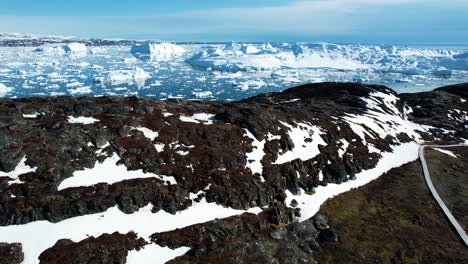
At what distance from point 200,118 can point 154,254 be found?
791 inches

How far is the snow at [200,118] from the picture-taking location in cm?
4019

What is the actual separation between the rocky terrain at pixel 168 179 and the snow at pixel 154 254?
0.10 m

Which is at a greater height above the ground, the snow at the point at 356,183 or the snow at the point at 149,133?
the snow at the point at 149,133

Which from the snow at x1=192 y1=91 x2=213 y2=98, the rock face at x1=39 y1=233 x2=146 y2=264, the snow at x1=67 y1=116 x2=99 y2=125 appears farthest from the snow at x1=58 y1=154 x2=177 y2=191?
the snow at x1=192 y1=91 x2=213 y2=98

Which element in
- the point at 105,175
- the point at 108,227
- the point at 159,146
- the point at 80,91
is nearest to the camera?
the point at 108,227

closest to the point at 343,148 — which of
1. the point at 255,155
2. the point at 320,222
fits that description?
the point at 255,155

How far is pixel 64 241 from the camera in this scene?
78.5 ft

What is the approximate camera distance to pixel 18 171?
2717 centimetres

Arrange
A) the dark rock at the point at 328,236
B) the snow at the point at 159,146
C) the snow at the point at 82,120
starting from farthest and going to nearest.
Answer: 1. the snow at the point at 82,120
2. the snow at the point at 159,146
3. the dark rock at the point at 328,236

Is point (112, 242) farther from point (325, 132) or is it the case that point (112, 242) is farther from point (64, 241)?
point (325, 132)

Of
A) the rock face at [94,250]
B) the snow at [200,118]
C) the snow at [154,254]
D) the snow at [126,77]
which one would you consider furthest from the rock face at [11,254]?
the snow at [126,77]

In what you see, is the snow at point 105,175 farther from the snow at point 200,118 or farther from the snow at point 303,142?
the snow at point 303,142

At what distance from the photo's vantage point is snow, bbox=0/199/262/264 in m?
23.5

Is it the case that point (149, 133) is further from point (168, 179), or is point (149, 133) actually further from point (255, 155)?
point (255, 155)
